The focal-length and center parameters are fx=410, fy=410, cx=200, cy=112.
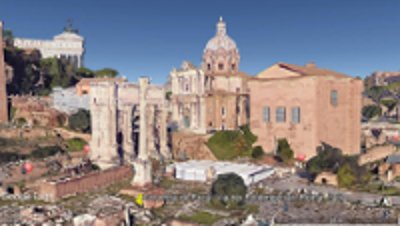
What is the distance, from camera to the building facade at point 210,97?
184ft

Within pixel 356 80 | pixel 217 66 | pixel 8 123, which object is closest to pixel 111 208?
pixel 8 123

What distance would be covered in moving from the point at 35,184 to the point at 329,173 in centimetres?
2507

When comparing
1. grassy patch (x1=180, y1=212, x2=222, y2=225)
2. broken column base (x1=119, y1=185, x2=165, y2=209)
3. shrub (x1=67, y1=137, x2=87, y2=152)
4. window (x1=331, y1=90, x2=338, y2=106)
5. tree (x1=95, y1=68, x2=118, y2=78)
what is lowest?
grassy patch (x1=180, y1=212, x2=222, y2=225)

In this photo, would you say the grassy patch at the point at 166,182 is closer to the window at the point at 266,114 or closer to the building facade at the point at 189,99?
the window at the point at 266,114

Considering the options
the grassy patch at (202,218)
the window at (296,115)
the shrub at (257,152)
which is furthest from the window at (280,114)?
the grassy patch at (202,218)

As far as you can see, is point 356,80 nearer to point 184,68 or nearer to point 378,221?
point 184,68

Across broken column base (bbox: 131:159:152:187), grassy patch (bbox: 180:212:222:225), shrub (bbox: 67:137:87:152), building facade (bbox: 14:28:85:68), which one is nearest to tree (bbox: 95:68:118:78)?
building facade (bbox: 14:28:85:68)

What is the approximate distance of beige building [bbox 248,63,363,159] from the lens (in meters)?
45.1

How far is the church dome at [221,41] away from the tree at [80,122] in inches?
1005

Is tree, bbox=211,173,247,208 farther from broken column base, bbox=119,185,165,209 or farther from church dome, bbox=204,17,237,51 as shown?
church dome, bbox=204,17,237,51

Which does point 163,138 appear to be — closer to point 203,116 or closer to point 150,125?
point 150,125

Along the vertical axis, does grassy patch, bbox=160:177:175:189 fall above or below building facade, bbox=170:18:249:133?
below

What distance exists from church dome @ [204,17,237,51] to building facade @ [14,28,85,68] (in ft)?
140

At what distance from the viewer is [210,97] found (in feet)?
Answer: 189
